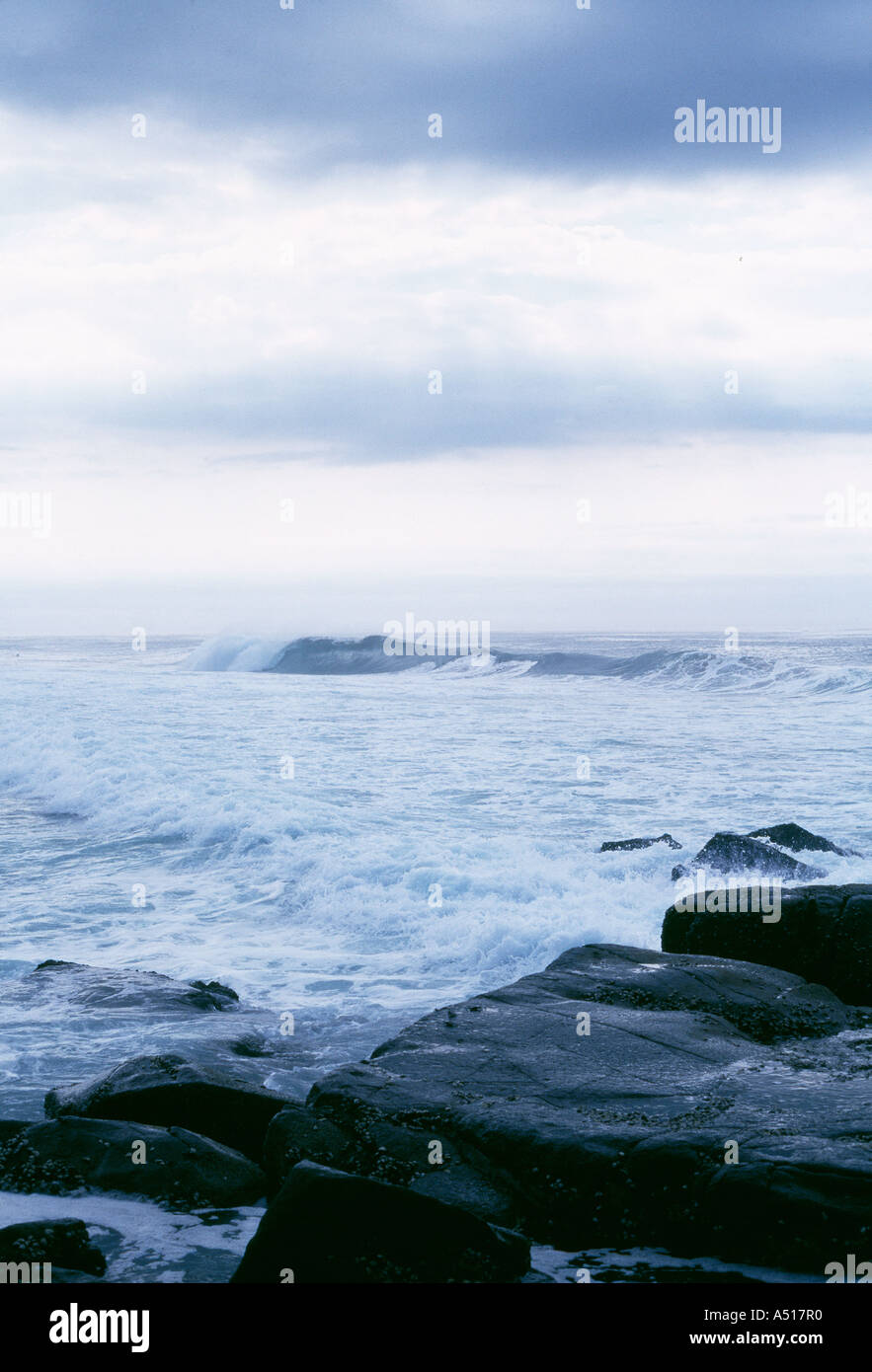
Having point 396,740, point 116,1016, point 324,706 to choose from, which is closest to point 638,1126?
point 116,1016

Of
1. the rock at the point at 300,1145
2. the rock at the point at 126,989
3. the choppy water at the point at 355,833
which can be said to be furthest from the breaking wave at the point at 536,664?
the rock at the point at 300,1145

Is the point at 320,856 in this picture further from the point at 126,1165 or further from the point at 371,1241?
the point at 371,1241

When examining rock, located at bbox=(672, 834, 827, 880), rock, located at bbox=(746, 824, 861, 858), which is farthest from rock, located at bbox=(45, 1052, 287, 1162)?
rock, located at bbox=(746, 824, 861, 858)

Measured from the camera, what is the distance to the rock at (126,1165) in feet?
15.5

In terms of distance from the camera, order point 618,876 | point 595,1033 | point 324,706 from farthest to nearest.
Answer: point 324,706
point 618,876
point 595,1033

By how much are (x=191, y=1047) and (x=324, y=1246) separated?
106 inches

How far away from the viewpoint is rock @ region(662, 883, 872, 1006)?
7.02m

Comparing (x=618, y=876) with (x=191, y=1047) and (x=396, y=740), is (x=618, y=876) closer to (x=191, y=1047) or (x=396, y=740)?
(x=191, y=1047)

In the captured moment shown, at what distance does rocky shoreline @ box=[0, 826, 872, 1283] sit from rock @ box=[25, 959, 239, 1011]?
1210mm

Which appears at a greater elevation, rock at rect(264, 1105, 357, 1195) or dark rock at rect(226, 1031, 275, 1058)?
rock at rect(264, 1105, 357, 1195)

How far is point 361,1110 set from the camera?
4.88 m

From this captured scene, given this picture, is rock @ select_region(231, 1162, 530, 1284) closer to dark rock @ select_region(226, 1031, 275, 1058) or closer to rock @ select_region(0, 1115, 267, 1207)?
rock @ select_region(0, 1115, 267, 1207)

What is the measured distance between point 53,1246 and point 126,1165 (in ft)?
2.82

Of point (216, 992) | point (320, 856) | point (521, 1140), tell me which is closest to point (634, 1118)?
point (521, 1140)
